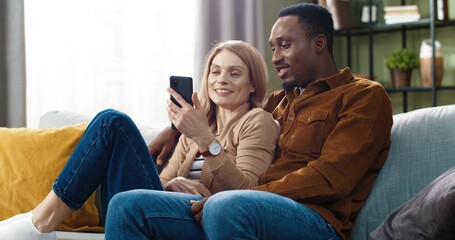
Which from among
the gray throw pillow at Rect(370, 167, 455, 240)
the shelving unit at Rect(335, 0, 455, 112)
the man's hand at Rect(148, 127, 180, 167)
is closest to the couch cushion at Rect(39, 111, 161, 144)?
the man's hand at Rect(148, 127, 180, 167)

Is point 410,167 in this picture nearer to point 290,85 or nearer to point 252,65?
point 290,85

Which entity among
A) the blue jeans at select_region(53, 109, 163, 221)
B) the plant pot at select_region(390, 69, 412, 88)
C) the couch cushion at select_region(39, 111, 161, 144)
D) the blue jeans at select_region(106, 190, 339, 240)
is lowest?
the blue jeans at select_region(106, 190, 339, 240)

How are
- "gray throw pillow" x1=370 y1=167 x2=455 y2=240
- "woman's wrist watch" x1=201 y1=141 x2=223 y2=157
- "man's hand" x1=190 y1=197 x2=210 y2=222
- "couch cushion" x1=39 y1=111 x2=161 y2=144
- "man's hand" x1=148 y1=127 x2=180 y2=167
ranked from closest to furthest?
1. "gray throw pillow" x1=370 y1=167 x2=455 y2=240
2. "man's hand" x1=190 y1=197 x2=210 y2=222
3. "woman's wrist watch" x1=201 y1=141 x2=223 y2=157
4. "man's hand" x1=148 y1=127 x2=180 y2=167
5. "couch cushion" x1=39 y1=111 x2=161 y2=144

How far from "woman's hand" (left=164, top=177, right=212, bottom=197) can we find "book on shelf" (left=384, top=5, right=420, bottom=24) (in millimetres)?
2885

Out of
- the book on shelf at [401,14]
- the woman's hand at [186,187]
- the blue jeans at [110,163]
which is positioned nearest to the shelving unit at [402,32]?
the book on shelf at [401,14]

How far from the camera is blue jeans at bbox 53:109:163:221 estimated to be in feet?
6.39

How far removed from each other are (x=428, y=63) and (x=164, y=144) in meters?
2.57

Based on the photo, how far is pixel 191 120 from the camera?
6.37 feet

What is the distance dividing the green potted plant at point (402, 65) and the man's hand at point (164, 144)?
8.52ft

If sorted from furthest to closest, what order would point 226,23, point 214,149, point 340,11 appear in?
point 340,11, point 226,23, point 214,149

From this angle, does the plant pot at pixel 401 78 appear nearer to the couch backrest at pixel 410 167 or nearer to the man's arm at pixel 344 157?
the couch backrest at pixel 410 167

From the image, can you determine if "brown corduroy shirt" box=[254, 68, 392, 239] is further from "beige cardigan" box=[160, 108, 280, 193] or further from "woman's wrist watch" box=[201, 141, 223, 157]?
"woman's wrist watch" box=[201, 141, 223, 157]

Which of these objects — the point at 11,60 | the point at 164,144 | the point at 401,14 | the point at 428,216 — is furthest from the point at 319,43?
the point at 401,14

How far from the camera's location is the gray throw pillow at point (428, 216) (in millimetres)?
1500
